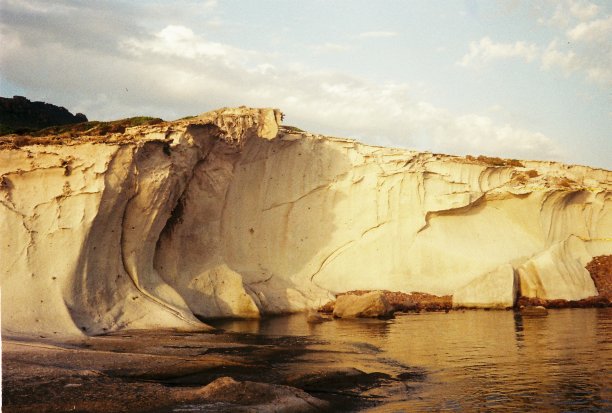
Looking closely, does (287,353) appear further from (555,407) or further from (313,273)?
(313,273)

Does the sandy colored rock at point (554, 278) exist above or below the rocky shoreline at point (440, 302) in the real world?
above

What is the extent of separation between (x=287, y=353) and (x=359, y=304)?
8525 mm

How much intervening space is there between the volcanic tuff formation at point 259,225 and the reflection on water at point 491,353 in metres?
2.68

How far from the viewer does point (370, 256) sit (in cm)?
2683

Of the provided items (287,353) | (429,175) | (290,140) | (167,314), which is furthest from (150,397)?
(429,175)

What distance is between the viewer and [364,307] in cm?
2216

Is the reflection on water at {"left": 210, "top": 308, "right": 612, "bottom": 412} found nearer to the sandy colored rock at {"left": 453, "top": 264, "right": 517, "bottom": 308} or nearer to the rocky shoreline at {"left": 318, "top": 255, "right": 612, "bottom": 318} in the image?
the sandy colored rock at {"left": 453, "top": 264, "right": 517, "bottom": 308}

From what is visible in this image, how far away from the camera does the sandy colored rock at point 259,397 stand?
8.73 meters

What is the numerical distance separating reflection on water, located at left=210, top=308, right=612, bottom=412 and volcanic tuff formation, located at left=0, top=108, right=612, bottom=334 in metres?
2.68

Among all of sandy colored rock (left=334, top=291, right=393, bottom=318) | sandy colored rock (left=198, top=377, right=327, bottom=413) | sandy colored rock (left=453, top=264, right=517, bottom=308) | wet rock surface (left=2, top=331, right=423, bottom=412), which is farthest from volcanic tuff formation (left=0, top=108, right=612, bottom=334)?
sandy colored rock (left=198, top=377, right=327, bottom=413)

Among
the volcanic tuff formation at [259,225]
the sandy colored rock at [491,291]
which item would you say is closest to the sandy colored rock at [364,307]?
the volcanic tuff formation at [259,225]

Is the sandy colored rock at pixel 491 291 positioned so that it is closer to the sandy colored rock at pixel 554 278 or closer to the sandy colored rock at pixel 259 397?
the sandy colored rock at pixel 554 278

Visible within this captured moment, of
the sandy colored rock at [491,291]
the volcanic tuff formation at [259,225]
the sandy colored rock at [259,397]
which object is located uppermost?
the volcanic tuff formation at [259,225]

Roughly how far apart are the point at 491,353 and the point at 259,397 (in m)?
6.72
